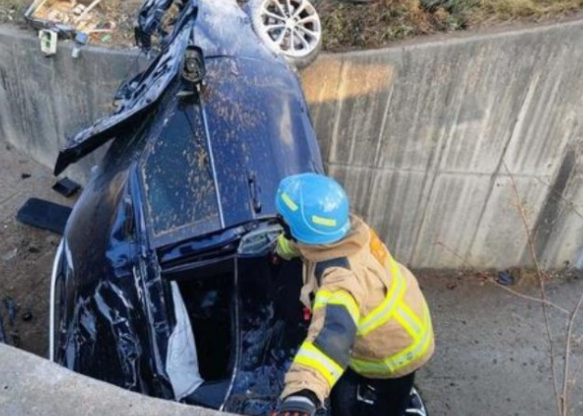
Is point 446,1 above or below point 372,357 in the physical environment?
above

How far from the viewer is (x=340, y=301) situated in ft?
7.63

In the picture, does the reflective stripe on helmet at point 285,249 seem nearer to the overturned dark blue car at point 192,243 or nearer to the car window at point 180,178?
Result: the overturned dark blue car at point 192,243

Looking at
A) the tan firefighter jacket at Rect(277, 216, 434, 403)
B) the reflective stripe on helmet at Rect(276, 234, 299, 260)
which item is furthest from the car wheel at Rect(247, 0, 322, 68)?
the tan firefighter jacket at Rect(277, 216, 434, 403)

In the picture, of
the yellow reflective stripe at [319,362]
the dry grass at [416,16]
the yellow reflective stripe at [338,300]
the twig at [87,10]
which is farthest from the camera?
the twig at [87,10]

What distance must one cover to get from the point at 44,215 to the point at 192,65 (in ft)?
11.5

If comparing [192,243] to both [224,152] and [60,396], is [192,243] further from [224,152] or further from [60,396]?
[60,396]

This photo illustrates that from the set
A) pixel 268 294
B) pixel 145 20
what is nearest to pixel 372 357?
pixel 268 294

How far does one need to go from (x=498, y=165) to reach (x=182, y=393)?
395 centimetres

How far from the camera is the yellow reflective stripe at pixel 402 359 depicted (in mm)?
2754

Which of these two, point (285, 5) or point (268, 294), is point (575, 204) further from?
point (268, 294)

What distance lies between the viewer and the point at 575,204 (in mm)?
5820

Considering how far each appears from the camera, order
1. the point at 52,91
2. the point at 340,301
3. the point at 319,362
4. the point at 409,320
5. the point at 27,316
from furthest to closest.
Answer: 1. the point at 52,91
2. the point at 27,316
3. the point at 409,320
4. the point at 340,301
5. the point at 319,362

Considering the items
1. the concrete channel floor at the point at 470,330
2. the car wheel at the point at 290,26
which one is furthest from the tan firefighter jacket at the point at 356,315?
the concrete channel floor at the point at 470,330

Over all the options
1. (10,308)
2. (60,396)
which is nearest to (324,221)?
(60,396)
